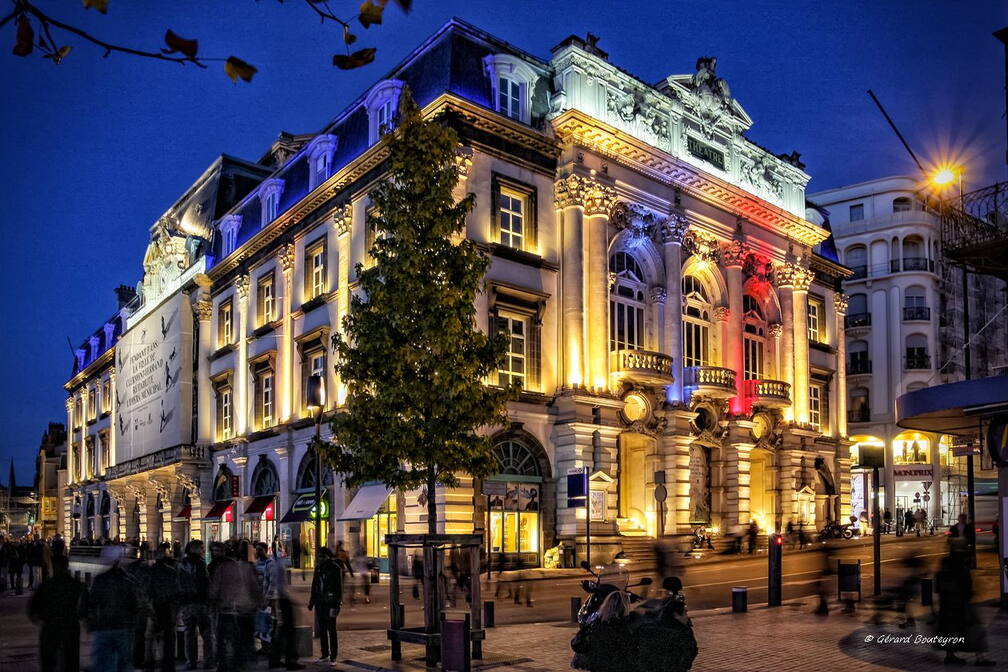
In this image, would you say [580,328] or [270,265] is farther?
[270,265]

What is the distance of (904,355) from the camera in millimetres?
64562

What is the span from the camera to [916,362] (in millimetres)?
64188

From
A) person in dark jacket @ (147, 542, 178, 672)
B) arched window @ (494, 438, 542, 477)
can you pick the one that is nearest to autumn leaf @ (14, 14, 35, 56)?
person in dark jacket @ (147, 542, 178, 672)

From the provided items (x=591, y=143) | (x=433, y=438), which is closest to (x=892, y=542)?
(x=591, y=143)

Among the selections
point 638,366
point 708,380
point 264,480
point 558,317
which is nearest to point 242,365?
point 264,480

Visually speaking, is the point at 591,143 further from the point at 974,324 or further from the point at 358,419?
the point at 974,324

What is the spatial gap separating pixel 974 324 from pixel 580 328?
45.0 meters

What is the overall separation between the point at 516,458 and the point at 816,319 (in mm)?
24998

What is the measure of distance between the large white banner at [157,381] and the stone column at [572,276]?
24467 millimetres

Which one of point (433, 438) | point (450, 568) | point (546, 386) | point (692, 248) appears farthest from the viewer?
point (692, 248)

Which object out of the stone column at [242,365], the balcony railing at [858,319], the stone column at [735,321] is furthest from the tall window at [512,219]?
the balcony railing at [858,319]

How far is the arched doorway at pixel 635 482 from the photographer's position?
1519 inches

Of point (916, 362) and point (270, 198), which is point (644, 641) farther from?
point (916, 362)

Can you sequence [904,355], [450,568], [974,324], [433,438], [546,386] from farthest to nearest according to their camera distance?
[974,324] → [904,355] → [546,386] → [450,568] → [433,438]
